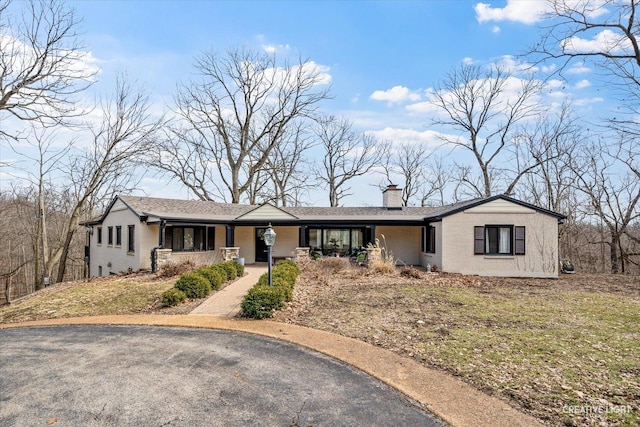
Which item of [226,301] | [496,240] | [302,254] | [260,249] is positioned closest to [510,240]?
[496,240]

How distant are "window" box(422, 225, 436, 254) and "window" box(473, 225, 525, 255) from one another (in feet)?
6.68

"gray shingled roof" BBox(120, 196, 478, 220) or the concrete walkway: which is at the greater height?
"gray shingled roof" BBox(120, 196, 478, 220)

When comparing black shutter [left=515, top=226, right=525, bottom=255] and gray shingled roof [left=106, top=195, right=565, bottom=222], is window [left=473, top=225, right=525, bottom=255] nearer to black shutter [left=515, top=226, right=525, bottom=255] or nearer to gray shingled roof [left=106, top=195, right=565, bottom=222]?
A: black shutter [left=515, top=226, right=525, bottom=255]

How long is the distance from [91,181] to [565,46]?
26.3 meters

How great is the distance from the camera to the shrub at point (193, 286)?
9.85 meters

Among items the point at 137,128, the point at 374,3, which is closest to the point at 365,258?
the point at 374,3

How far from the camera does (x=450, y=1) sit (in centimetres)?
1081

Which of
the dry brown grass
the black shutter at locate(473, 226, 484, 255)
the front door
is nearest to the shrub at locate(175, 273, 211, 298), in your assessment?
the dry brown grass

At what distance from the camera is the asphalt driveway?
3826mm

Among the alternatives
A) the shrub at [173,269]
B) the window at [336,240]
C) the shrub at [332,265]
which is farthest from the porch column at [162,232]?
the window at [336,240]

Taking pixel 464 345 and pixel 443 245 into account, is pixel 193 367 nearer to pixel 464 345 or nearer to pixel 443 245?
pixel 464 345

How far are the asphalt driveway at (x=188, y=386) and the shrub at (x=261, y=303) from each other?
4.34 feet

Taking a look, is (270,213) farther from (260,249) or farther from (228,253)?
(228,253)

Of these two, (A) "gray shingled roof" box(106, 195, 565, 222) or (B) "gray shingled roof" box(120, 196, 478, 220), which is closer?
(A) "gray shingled roof" box(106, 195, 565, 222)
